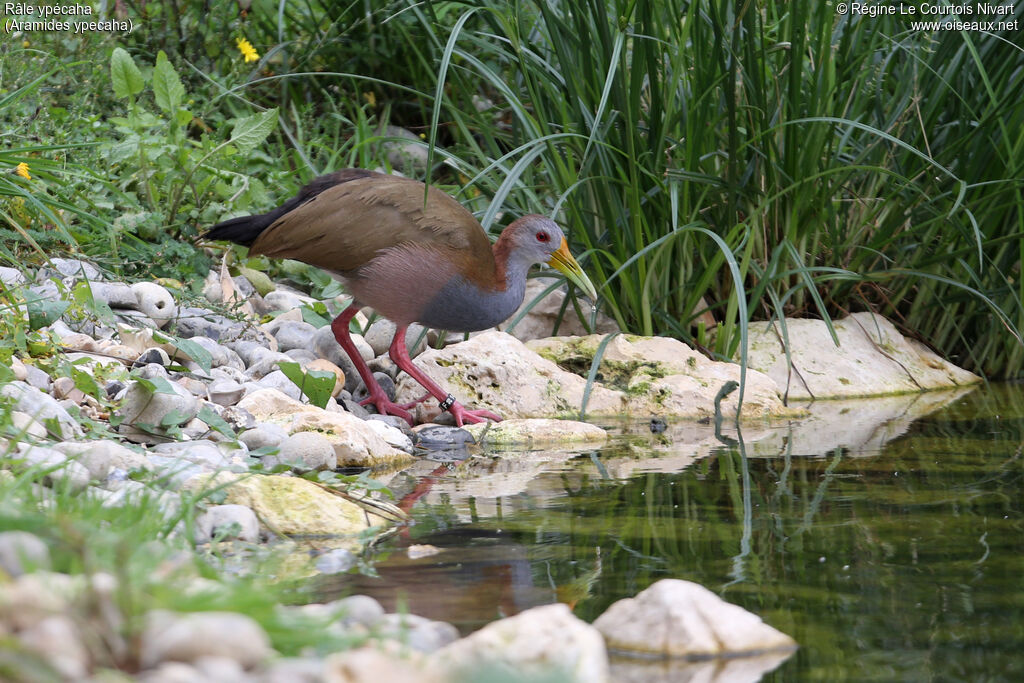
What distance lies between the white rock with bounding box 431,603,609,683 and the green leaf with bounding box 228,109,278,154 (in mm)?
4496

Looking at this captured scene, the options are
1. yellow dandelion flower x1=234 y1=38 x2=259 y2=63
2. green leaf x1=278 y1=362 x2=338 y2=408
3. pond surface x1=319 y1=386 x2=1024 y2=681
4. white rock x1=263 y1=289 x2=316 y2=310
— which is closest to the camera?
pond surface x1=319 y1=386 x2=1024 y2=681

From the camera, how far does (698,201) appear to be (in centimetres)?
500

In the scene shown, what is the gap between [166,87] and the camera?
231 inches

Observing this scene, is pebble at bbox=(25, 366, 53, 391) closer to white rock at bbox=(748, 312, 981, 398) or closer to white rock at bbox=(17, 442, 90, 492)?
white rock at bbox=(17, 442, 90, 492)

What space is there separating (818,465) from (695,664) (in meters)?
1.75

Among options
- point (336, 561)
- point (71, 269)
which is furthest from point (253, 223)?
point (336, 561)

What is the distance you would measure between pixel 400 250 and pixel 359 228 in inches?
7.3

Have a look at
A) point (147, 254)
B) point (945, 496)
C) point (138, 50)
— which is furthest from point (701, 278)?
point (138, 50)

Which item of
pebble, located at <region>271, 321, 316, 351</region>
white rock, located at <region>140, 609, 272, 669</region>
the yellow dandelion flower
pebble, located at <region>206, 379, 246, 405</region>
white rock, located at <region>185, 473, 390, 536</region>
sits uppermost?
the yellow dandelion flower

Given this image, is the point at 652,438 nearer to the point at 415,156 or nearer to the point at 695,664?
the point at 695,664

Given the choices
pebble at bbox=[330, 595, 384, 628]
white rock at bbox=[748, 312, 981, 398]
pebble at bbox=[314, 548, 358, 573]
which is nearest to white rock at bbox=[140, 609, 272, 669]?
pebble at bbox=[330, 595, 384, 628]

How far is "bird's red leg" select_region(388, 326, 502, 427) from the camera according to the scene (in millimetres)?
4512

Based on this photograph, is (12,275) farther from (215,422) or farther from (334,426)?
(334,426)

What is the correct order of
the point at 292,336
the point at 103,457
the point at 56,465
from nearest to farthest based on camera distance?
1. the point at 56,465
2. the point at 103,457
3. the point at 292,336
